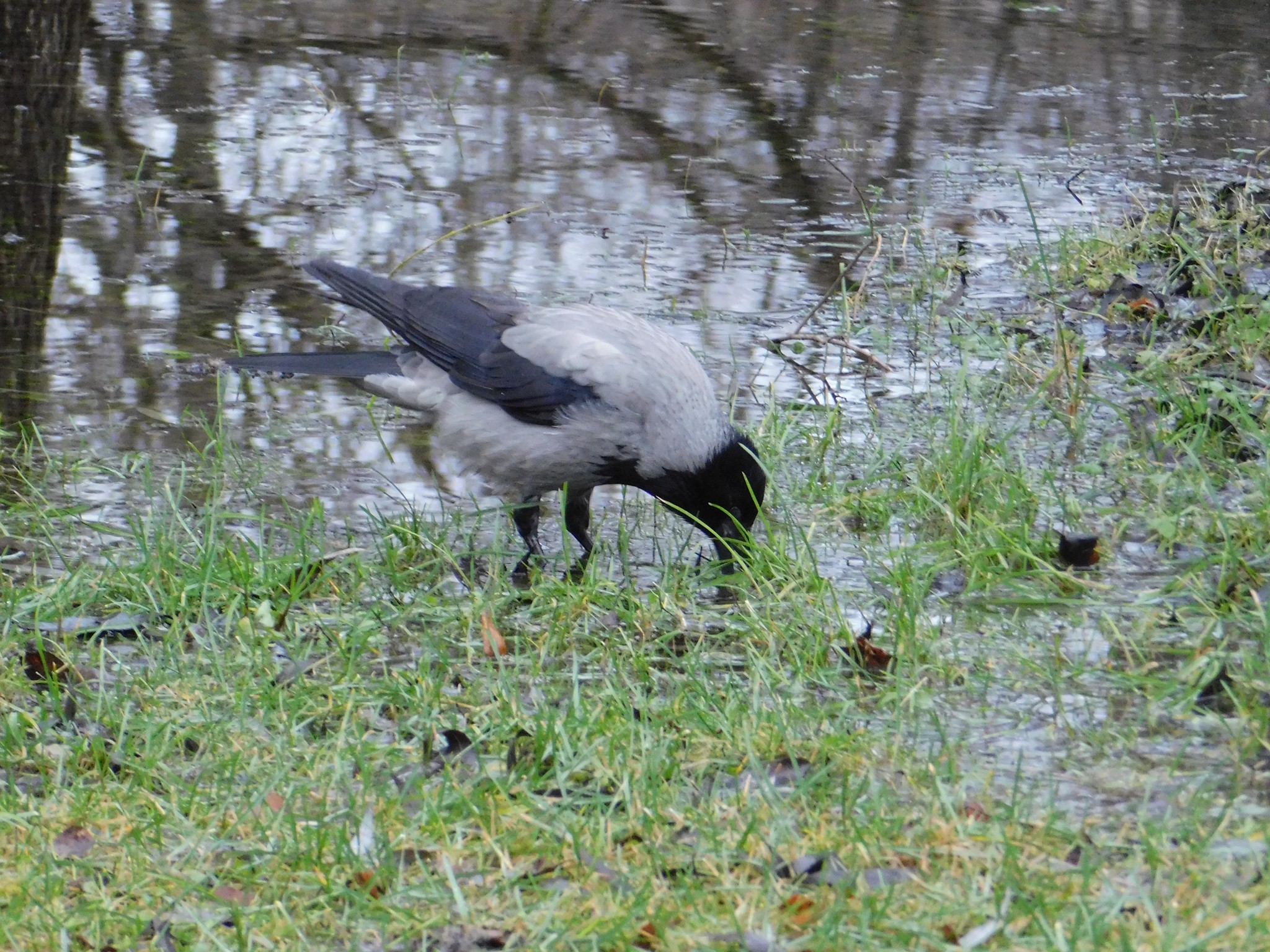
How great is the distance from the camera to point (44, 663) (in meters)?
4.06

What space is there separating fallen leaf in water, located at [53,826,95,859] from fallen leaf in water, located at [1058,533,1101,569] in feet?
9.20

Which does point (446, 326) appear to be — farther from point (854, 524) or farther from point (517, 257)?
point (517, 257)

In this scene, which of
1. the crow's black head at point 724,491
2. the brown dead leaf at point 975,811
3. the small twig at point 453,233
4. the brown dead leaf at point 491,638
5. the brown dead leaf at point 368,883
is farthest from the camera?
the small twig at point 453,233

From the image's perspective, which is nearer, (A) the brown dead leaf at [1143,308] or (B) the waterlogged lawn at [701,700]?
(B) the waterlogged lawn at [701,700]

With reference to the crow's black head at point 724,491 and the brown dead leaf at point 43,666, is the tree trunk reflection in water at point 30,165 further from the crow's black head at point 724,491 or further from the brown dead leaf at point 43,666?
the crow's black head at point 724,491

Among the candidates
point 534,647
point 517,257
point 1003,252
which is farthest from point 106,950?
point 1003,252

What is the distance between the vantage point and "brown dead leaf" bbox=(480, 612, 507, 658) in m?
4.27

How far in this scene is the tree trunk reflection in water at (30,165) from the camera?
6.36 metres

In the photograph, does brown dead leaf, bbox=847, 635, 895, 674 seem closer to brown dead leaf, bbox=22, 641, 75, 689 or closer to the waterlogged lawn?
the waterlogged lawn

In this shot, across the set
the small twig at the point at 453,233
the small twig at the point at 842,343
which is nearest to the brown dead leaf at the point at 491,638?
the small twig at the point at 842,343

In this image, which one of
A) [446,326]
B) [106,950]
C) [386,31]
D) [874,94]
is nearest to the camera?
[106,950]

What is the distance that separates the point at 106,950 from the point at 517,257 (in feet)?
16.4

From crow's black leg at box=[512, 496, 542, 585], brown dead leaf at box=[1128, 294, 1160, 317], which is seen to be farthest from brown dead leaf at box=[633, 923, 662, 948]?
brown dead leaf at box=[1128, 294, 1160, 317]

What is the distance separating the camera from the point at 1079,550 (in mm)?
4609
